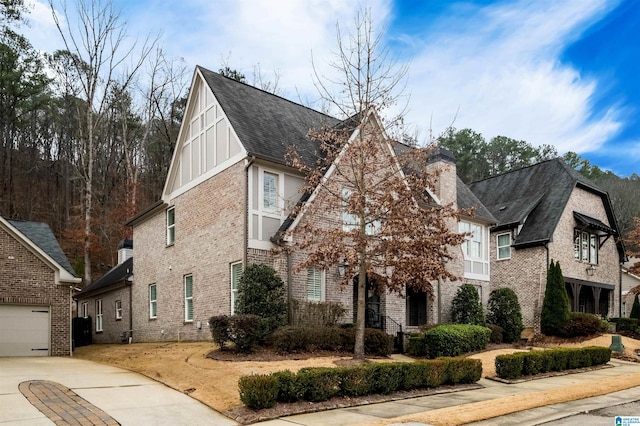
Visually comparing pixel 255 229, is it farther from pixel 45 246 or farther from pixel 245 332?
pixel 45 246

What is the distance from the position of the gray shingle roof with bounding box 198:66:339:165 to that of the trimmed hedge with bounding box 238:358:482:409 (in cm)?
839

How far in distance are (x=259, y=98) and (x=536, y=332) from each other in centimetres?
1762

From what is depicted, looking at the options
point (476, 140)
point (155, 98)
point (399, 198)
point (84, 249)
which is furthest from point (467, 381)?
point (476, 140)

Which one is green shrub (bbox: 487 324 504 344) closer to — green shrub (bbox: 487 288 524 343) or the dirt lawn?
green shrub (bbox: 487 288 524 343)

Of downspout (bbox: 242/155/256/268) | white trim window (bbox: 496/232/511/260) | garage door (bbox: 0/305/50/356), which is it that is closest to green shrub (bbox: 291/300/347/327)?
downspout (bbox: 242/155/256/268)

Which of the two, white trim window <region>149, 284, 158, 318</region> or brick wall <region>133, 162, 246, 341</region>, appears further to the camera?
white trim window <region>149, 284, 158, 318</region>

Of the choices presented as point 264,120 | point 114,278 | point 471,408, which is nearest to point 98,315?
point 114,278

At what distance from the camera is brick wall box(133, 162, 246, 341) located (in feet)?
61.5

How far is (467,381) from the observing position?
1445 centimetres

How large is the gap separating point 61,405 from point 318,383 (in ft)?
15.8

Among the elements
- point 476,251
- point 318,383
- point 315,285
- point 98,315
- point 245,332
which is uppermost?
point 476,251

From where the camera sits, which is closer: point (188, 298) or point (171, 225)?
point (188, 298)

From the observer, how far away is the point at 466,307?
77.0ft

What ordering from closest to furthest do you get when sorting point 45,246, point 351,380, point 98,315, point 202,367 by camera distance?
point 351,380 < point 202,367 < point 45,246 < point 98,315
